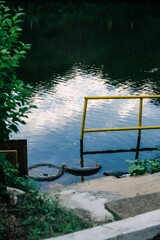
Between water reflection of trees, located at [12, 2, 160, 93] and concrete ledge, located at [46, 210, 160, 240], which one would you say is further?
water reflection of trees, located at [12, 2, 160, 93]

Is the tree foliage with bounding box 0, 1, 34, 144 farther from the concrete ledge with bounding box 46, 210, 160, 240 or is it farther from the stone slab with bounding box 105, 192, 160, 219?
the concrete ledge with bounding box 46, 210, 160, 240

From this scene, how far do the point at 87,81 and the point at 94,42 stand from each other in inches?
580

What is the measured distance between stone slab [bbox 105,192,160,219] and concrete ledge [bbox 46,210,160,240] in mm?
597

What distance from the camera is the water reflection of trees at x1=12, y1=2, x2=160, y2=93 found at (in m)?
28.2

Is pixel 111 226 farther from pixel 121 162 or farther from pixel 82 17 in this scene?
pixel 82 17

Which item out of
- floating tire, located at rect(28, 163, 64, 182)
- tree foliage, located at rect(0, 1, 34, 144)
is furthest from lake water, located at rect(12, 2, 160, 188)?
tree foliage, located at rect(0, 1, 34, 144)

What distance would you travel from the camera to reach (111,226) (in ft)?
13.7

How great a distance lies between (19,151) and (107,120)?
8941mm

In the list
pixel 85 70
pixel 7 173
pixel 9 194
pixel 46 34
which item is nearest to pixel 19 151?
pixel 7 173

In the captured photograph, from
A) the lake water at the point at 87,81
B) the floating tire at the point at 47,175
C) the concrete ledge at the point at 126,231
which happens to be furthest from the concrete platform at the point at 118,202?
the lake water at the point at 87,81

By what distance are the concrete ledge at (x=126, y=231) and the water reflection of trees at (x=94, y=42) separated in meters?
19.9

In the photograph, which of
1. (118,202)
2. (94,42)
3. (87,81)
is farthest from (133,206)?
(94,42)

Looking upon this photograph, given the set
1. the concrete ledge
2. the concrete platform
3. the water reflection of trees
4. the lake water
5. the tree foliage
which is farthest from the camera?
the water reflection of trees

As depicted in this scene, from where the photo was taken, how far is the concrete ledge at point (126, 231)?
4047 millimetres
